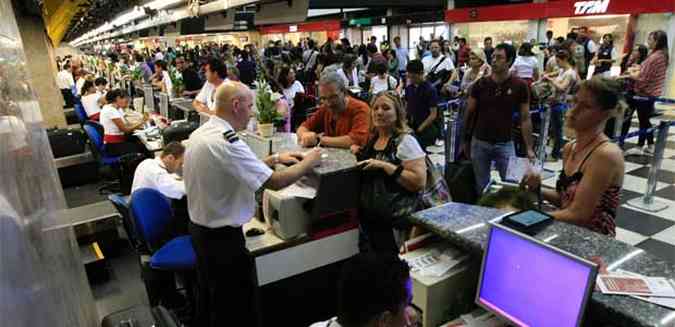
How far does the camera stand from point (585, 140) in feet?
6.06

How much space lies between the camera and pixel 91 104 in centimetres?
721

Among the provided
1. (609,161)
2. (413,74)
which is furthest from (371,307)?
(413,74)

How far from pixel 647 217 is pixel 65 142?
7.26 m

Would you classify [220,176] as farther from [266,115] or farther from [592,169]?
[592,169]

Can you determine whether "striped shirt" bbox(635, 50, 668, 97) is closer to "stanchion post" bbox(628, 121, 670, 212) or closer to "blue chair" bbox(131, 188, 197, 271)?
"stanchion post" bbox(628, 121, 670, 212)

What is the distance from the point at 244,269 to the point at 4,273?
68.5 inches

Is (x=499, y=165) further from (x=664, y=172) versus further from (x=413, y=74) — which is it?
(x=664, y=172)

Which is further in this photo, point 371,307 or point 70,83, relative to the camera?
point 70,83

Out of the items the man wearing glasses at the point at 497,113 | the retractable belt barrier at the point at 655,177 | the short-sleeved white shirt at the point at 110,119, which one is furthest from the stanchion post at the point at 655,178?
the short-sleeved white shirt at the point at 110,119

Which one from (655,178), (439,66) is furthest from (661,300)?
(439,66)

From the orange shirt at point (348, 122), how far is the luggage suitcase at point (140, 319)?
1387 millimetres

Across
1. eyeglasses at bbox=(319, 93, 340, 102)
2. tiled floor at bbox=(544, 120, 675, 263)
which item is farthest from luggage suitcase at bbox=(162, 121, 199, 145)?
tiled floor at bbox=(544, 120, 675, 263)

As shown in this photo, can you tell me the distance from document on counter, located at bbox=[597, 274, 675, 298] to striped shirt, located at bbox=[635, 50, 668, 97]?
5567mm

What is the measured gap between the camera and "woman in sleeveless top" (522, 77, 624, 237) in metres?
1.69
